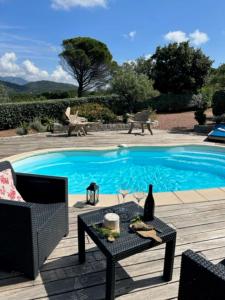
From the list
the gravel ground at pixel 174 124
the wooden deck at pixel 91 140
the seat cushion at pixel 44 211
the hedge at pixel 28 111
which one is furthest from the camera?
the hedge at pixel 28 111

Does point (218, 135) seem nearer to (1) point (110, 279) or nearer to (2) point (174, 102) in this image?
(1) point (110, 279)

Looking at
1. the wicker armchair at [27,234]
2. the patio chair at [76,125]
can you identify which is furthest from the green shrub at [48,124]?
the wicker armchair at [27,234]

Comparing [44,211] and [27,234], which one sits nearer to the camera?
[27,234]

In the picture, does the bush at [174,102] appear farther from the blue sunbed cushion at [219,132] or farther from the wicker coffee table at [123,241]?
the wicker coffee table at [123,241]

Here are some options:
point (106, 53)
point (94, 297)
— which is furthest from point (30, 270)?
point (106, 53)

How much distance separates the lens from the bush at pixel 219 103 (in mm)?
12516

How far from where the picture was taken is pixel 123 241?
227 centimetres

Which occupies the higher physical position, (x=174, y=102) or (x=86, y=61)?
(x=86, y=61)

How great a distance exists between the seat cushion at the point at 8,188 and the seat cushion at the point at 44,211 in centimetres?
28

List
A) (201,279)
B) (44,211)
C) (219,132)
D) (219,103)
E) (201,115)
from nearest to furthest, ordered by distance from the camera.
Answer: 1. (201,279)
2. (44,211)
3. (219,132)
4. (201,115)
5. (219,103)

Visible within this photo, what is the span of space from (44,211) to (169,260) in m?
1.37

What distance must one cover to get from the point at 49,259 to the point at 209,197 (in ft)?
9.25

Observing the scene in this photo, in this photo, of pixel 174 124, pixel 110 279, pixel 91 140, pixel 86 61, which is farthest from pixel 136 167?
pixel 86 61

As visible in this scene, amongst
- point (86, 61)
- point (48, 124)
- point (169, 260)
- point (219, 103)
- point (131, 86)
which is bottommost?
point (169, 260)
